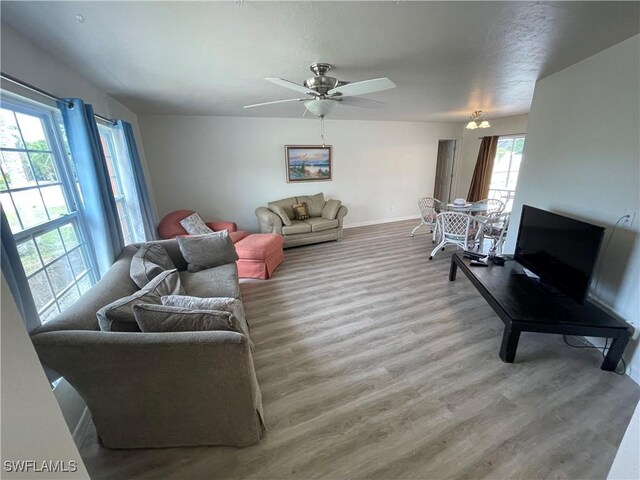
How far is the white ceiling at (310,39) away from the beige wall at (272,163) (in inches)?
66.9

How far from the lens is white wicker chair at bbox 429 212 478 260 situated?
3.82 meters

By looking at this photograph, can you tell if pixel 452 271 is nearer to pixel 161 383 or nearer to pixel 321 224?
pixel 321 224

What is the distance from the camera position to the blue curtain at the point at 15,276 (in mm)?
1194

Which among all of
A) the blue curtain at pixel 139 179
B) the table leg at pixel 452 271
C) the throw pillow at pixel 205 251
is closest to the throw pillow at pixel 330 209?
the table leg at pixel 452 271

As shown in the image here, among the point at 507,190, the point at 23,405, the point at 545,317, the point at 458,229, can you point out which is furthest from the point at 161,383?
the point at 507,190

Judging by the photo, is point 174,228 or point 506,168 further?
point 506,168

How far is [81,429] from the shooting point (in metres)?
1.53

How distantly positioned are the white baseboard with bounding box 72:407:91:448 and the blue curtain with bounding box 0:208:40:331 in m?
0.71

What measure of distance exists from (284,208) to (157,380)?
3.96 metres

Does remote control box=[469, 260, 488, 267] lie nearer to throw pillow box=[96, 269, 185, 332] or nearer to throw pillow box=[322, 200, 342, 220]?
throw pillow box=[322, 200, 342, 220]

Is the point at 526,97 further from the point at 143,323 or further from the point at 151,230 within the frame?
the point at 151,230

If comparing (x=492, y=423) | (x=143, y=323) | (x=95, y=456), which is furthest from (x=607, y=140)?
(x=95, y=456)

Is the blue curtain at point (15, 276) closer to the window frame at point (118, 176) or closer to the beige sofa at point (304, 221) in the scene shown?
the window frame at point (118, 176)

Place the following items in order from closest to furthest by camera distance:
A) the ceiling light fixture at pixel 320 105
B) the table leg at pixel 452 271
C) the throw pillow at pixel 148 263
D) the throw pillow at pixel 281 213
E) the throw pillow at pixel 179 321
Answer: the throw pillow at pixel 179 321, the throw pillow at pixel 148 263, the ceiling light fixture at pixel 320 105, the table leg at pixel 452 271, the throw pillow at pixel 281 213
